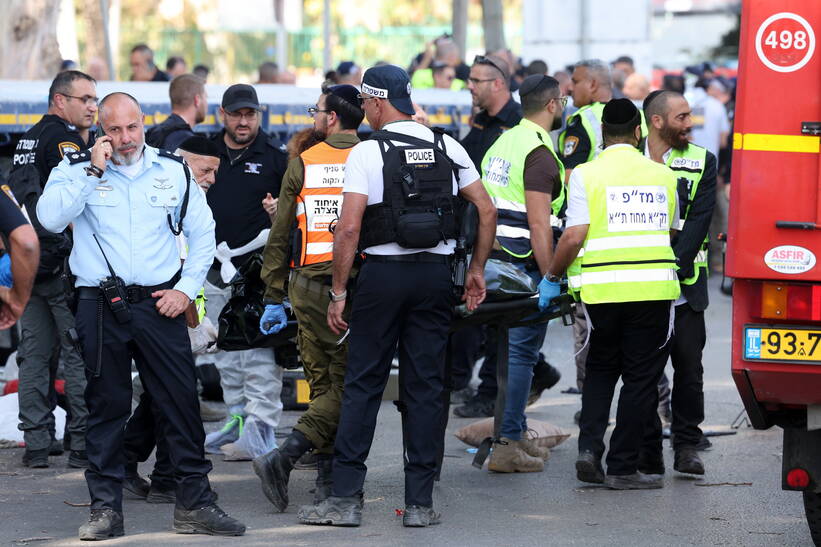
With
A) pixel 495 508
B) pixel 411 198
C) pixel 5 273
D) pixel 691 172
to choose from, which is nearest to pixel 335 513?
pixel 495 508

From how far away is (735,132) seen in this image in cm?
561

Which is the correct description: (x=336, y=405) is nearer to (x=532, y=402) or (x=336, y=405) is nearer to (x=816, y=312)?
(x=816, y=312)

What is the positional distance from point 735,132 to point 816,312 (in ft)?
2.53

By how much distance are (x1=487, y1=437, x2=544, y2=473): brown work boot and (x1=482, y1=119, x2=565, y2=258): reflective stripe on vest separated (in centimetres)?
109

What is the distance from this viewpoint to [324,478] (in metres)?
6.90

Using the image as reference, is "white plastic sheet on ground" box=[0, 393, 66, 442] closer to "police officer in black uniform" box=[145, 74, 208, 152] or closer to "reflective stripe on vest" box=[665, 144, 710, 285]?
"police officer in black uniform" box=[145, 74, 208, 152]

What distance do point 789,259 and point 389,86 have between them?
204cm

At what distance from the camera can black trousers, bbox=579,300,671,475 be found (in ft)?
23.4

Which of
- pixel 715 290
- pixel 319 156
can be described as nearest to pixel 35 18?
pixel 715 290

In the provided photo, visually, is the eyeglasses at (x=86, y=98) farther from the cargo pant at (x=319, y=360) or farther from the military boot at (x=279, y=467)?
the military boot at (x=279, y=467)

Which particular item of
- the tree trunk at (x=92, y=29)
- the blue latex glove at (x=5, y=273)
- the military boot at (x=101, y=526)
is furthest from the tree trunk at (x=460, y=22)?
the military boot at (x=101, y=526)

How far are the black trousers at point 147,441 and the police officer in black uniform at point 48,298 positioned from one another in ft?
2.86

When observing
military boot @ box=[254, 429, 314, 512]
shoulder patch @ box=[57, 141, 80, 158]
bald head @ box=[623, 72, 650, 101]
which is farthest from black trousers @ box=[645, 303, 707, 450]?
bald head @ box=[623, 72, 650, 101]

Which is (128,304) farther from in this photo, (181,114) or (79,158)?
(181,114)
